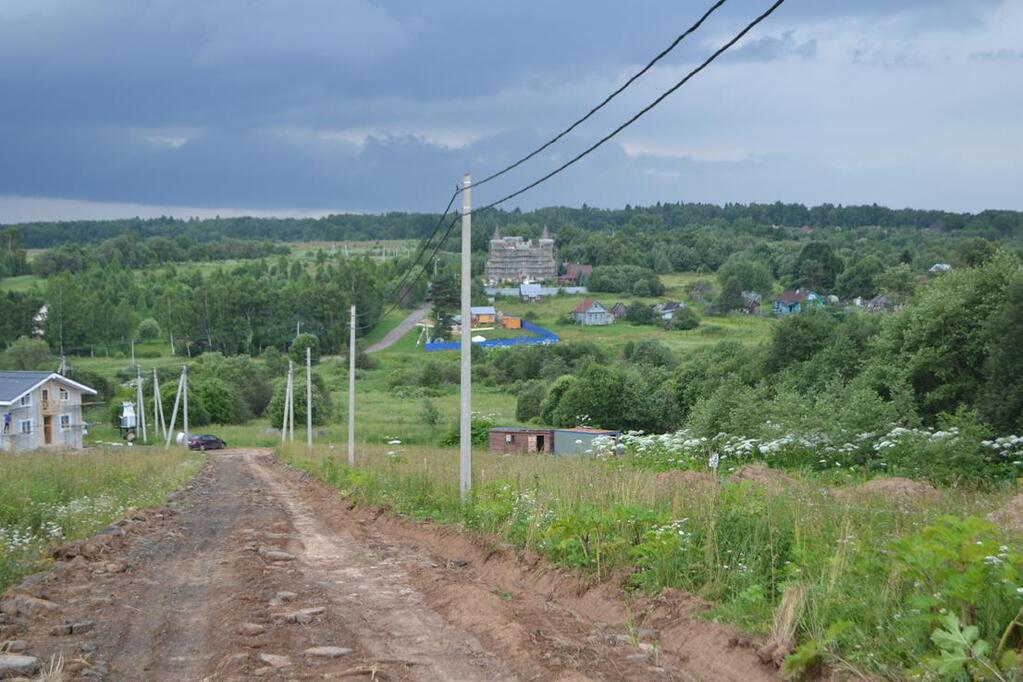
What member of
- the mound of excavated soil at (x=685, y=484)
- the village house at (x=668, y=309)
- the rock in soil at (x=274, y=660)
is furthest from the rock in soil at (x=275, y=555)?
the village house at (x=668, y=309)

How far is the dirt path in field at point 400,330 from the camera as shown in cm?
9412

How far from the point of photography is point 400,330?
98.2 metres

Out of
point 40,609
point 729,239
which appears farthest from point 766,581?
point 729,239

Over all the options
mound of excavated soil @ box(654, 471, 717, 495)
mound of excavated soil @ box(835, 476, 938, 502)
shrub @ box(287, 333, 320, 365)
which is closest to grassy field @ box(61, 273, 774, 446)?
shrub @ box(287, 333, 320, 365)

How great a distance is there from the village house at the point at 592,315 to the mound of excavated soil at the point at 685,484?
94.1 m

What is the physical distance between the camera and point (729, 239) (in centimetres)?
16062

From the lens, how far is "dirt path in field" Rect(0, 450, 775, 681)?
24.0ft

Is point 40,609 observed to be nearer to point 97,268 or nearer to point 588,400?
point 588,400

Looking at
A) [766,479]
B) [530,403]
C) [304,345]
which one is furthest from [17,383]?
[766,479]

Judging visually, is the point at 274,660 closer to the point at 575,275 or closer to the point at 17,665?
the point at 17,665

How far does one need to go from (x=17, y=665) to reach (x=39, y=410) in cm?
4776

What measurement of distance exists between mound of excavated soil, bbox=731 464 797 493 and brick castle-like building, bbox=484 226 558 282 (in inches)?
5273

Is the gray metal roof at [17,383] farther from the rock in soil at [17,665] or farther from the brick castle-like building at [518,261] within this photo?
the brick castle-like building at [518,261]

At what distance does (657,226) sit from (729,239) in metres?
28.2
